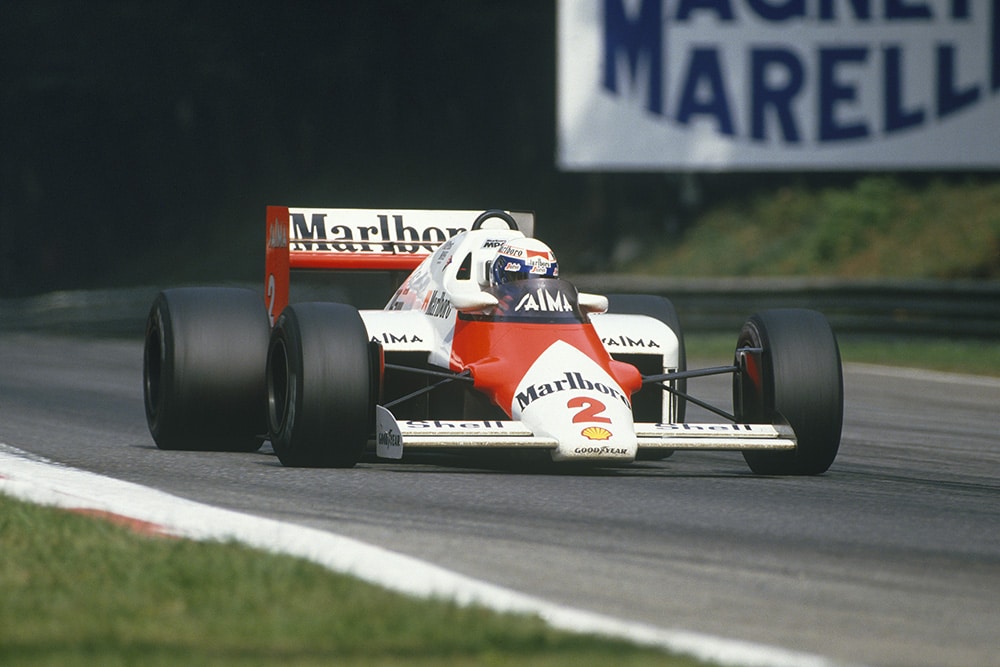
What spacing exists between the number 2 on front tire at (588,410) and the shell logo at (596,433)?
36 millimetres

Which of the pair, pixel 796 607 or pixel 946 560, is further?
pixel 946 560

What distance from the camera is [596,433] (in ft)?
25.3

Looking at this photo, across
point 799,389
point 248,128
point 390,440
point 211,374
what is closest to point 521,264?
point 390,440

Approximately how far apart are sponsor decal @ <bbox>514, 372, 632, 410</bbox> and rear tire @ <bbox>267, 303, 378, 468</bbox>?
0.73 meters

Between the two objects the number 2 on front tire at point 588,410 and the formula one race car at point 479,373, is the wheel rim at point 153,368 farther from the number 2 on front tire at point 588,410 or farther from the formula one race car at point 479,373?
the number 2 on front tire at point 588,410

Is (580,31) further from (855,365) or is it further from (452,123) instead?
(452,123)

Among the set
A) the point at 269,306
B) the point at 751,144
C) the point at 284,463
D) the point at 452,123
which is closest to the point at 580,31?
the point at 751,144

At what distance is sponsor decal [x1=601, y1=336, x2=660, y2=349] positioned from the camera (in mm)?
9117

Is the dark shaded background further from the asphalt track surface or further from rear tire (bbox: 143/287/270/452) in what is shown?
the asphalt track surface

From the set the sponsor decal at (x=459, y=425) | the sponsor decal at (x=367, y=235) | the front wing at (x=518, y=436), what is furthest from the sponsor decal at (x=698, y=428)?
the sponsor decal at (x=367, y=235)

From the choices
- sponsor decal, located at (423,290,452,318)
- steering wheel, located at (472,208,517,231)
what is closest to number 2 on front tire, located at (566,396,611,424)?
sponsor decal, located at (423,290,452,318)

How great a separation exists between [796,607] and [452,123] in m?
31.3

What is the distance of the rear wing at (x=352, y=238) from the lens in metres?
10.5

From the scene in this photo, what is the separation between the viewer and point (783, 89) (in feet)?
80.5
